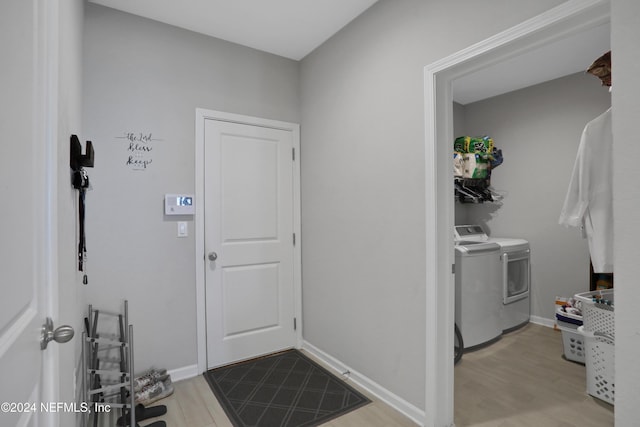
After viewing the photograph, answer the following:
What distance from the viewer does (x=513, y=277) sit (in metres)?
3.40

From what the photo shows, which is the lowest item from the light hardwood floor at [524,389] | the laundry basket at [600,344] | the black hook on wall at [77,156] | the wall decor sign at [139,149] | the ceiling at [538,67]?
the light hardwood floor at [524,389]

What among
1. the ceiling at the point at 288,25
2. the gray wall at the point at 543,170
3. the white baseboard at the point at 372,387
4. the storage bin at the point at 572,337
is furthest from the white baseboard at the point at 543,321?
the ceiling at the point at 288,25

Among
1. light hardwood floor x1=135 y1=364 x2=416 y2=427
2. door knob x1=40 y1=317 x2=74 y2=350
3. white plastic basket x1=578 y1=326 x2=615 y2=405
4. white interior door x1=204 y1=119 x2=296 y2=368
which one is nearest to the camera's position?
door knob x1=40 y1=317 x2=74 y2=350

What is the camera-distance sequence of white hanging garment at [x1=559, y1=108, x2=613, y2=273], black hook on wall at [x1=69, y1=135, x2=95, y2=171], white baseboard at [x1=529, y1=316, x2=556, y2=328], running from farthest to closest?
white baseboard at [x1=529, y1=316, x2=556, y2=328] → white hanging garment at [x1=559, y1=108, x2=613, y2=273] → black hook on wall at [x1=69, y1=135, x2=95, y2=171]

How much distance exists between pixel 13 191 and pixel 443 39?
6.37 ft

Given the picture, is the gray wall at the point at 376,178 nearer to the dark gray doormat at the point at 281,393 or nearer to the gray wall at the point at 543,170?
the dark gray doormat at the point at 281,393

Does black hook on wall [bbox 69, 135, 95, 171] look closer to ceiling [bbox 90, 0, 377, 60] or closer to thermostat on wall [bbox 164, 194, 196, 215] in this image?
thermostat on wall [bbox 164, 194, 196, 215]

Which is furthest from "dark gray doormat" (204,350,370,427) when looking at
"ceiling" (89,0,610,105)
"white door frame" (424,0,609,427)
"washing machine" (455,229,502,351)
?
"ceiling" (89,0,610,105)

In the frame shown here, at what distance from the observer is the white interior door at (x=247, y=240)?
2.60 m

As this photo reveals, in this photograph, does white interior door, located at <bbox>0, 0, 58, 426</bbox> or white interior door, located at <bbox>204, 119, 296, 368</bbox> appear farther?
white interior door, located at <bbox>204, 119, 296, 368</bbox>

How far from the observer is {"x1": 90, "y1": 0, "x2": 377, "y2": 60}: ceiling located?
2.18 meters

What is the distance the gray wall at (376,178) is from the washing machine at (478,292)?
107 centimetres

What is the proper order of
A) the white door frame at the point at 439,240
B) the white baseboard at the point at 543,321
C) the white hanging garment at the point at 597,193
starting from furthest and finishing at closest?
the white baseboard at the point at 543,321
the white door frame at the point at 439,240
the white hanging garment at the point at 597,193

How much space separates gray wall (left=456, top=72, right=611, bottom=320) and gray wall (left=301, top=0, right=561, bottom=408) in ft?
8.23
